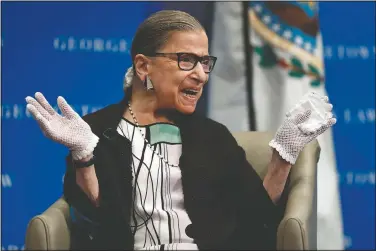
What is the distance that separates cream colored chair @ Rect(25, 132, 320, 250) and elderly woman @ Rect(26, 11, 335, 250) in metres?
0.07

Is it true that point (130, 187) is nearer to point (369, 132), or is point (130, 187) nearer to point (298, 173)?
point (298, 173)

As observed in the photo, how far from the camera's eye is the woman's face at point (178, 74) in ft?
6.34


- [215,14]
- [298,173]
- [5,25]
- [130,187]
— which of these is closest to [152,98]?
[130,187]

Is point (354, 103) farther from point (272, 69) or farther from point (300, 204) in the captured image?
point (300, 204)

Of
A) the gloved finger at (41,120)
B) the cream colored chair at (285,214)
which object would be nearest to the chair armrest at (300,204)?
the cream colored chair at (285,214)

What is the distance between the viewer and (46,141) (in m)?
3.11

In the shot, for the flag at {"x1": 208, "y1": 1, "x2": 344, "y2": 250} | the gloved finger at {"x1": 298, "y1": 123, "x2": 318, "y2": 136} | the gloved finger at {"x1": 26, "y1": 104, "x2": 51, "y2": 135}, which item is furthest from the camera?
the flag at {"x1": 208, "y1": 1, "x2": 344, "y2": 250}

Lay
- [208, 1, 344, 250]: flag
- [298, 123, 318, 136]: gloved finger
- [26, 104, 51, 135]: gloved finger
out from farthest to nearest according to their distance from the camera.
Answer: [208, 1, 344, 250]: flag → [298, 123, 318, 136]: gloved finger → [26, 104, 51, 135]: gloved finger

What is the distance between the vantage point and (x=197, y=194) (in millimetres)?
1941

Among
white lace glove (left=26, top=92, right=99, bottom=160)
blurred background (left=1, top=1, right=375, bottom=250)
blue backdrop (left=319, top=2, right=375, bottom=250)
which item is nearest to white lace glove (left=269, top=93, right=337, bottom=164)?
white lace glove (left=26, top=92, right=99, bottom=160)

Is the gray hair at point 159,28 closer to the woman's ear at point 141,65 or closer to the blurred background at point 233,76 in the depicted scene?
the woman's ear at point 141,65

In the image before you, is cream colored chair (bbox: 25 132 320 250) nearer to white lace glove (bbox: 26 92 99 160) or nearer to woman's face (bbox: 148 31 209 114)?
white lace glove (bbox: 26 92 99 160)

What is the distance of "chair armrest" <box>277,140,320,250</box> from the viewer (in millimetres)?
1836

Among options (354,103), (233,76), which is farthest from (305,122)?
(354,103)
